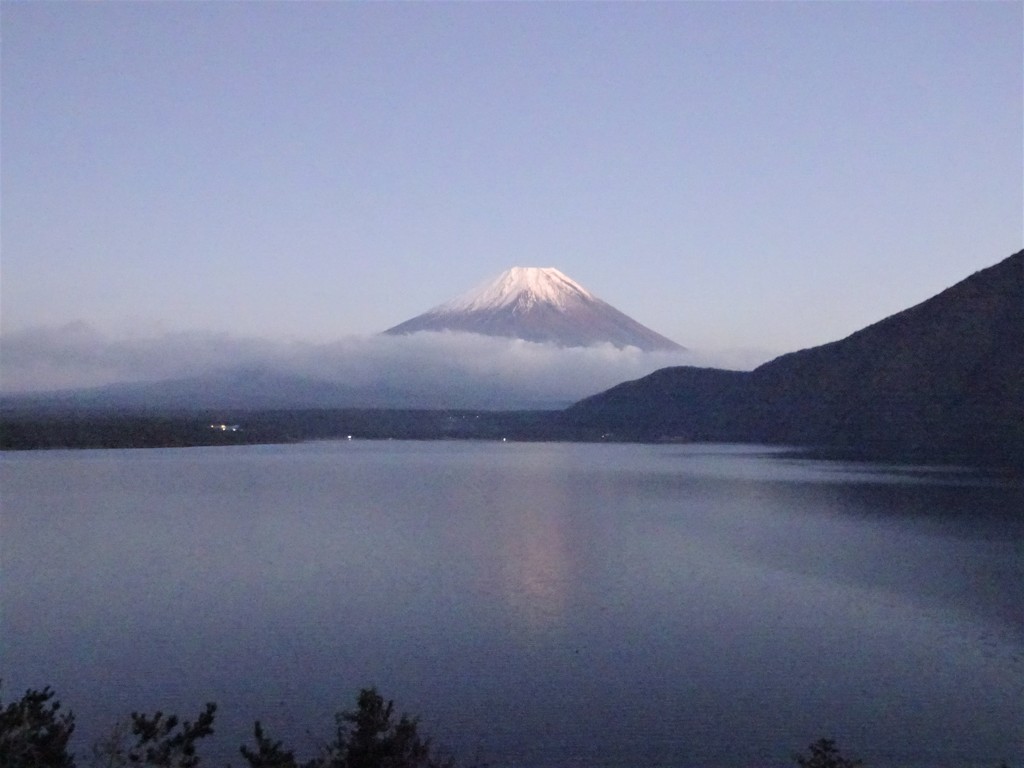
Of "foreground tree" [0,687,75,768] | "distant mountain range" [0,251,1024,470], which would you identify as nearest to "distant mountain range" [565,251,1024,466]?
"distant mountain range" [0,251,1024,470]

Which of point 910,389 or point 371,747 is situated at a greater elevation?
point 910,389

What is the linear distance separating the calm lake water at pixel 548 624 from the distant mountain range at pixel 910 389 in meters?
15.4

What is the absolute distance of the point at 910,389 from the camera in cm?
3772

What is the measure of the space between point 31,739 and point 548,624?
513cm

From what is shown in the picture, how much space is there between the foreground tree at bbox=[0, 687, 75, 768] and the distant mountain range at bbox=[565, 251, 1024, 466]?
30.1m

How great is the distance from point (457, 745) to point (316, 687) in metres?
1.34

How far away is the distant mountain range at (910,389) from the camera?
107 ft

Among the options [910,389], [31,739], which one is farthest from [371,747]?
[910,389]

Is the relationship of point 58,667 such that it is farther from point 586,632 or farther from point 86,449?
point 86,449

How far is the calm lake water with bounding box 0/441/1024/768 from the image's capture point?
6.12 metres

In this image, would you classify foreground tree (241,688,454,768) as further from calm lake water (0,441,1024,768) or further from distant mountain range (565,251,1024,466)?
distant mountain range (565,251,1024,466)

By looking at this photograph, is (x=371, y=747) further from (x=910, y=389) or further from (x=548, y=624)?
(x=910, y=389)

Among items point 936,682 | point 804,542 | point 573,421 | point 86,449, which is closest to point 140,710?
point 936,682

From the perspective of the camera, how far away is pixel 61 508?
17875mm
